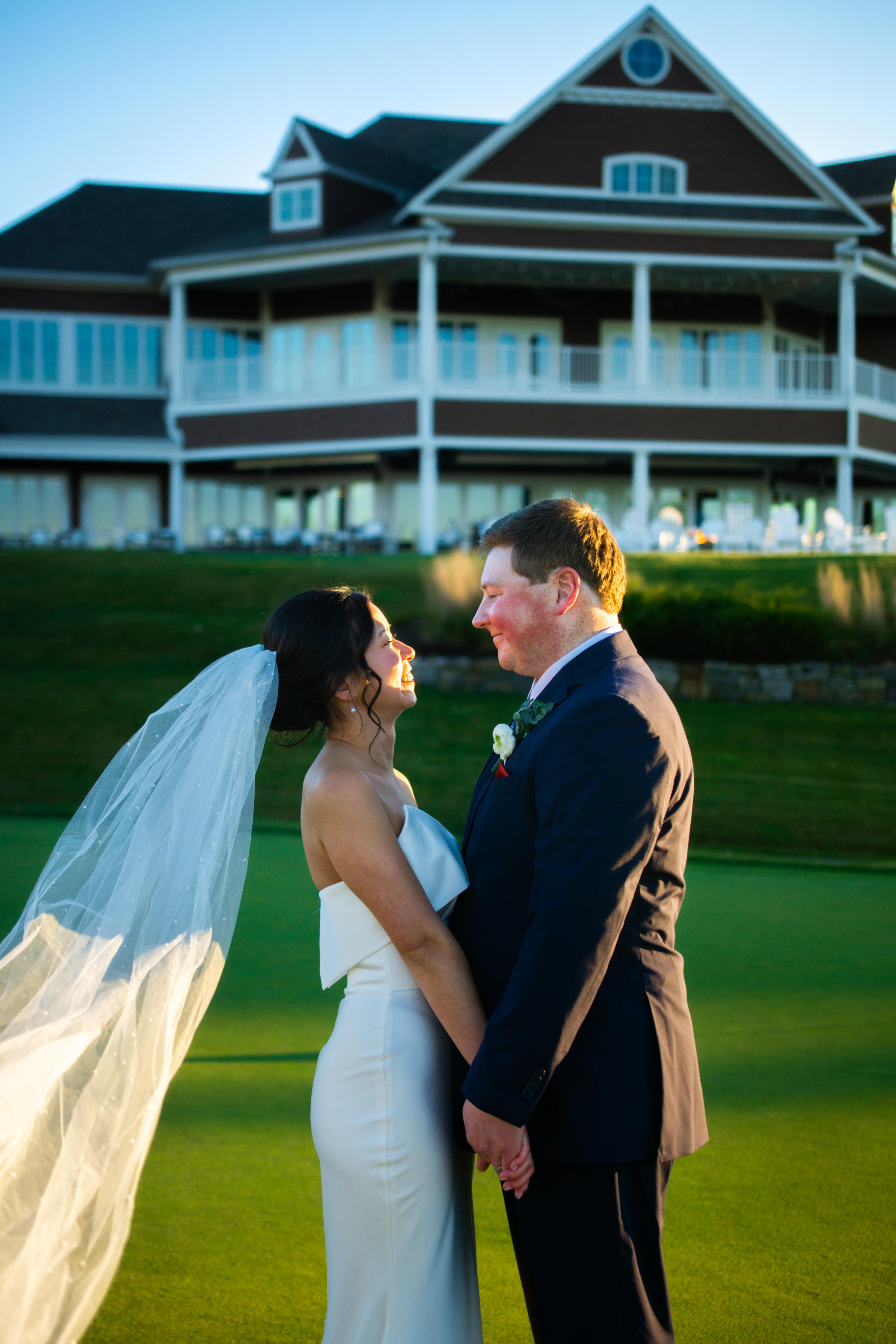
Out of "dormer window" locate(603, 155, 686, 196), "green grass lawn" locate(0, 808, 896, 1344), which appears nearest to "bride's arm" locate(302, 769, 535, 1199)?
"green grass lawn" locate(0, 808, 896, 1344)

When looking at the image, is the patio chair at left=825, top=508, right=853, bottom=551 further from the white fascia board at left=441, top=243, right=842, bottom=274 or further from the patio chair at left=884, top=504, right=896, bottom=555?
the white fascia board at left=441, top=243, right=842, bottom=274

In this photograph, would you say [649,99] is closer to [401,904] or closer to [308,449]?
[308,449]

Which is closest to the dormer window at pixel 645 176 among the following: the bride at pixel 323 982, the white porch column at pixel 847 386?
the white porch column at pixel 847 386

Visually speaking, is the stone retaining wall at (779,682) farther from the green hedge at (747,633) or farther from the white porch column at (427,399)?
the white porch column at (427,399)

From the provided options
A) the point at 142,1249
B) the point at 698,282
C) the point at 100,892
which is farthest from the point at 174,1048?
the point at 698,282

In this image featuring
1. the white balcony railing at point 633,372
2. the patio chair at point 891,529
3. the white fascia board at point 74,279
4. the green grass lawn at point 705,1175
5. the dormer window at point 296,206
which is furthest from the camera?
the white fascia board at point 74,279

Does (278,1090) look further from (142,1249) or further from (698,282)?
(698,282)

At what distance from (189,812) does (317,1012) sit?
2.20 metres

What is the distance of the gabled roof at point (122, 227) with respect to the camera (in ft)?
99.4

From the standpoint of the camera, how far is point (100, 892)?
3.08 m

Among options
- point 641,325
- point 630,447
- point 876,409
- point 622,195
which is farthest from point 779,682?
point 622,195

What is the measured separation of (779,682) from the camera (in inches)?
575

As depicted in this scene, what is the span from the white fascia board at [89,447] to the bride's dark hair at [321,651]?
89.5 ft

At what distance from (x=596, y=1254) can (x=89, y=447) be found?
2921 cm
